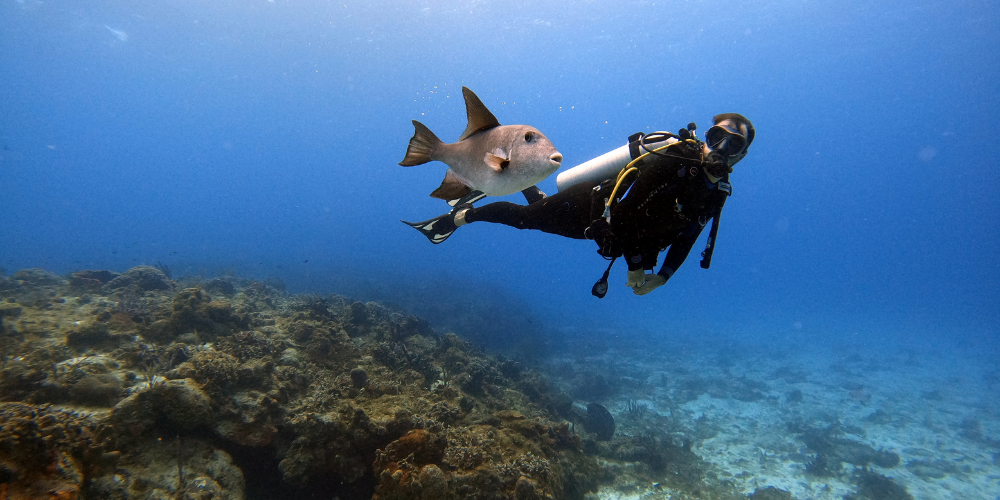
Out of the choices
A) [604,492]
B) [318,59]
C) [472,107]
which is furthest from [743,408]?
[318,59]

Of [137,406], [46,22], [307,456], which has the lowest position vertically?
[307,456]

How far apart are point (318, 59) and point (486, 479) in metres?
62.4

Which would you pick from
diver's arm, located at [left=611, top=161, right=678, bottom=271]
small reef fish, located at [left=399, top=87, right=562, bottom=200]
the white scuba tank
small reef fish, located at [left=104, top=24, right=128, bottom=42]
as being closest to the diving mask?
the white scuba tank

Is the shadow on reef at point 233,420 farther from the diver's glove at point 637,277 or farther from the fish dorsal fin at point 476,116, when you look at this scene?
the fish dorsal fin at point 476,116

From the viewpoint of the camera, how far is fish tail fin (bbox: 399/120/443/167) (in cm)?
211

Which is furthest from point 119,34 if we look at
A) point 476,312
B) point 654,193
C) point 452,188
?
point 654,193

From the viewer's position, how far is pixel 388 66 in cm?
5203

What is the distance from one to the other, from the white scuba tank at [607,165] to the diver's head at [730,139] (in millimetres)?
342

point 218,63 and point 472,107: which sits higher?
point 218,63

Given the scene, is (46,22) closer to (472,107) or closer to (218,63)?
(218,63)

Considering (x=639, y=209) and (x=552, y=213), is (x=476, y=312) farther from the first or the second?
(x=639, y=209)

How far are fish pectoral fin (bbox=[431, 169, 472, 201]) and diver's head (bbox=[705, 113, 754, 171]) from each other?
2.34 meters

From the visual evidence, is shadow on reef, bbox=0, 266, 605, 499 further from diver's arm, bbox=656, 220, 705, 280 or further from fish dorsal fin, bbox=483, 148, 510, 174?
fish dorsal fin, bbox=483, 148, 510, 174

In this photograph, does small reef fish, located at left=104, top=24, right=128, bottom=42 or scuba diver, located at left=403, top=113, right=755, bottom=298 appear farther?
small reef fish, located at left=104, top=24, right=128, bottom=42
